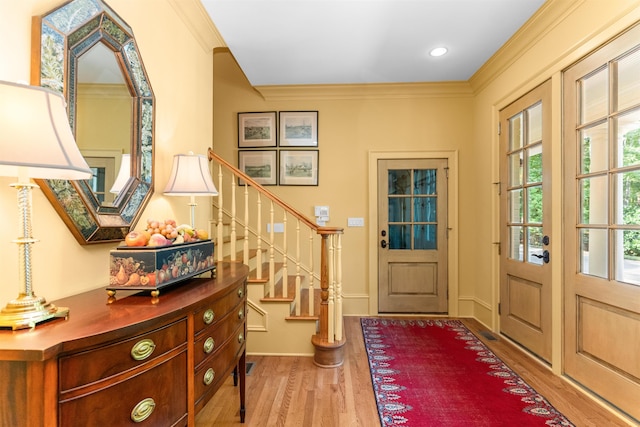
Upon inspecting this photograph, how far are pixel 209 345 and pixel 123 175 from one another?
3.31 ft

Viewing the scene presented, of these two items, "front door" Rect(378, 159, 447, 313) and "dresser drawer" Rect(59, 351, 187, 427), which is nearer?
"dresser drawer" Rect(59, 351, 187, 427)

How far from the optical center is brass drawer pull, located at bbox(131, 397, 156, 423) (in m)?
0.93

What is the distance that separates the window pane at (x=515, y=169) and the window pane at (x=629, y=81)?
3.31ft

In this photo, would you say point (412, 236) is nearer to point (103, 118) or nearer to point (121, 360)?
point (103, 118)

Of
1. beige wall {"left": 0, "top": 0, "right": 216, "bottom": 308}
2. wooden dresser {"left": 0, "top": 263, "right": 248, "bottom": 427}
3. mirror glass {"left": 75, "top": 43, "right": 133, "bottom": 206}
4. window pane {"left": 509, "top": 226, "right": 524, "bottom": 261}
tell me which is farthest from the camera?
window pane {"left": 509, "top": 226, "right": 524, "bottom": 261}

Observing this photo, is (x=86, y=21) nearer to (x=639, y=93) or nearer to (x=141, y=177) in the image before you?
(x=141, y=177)

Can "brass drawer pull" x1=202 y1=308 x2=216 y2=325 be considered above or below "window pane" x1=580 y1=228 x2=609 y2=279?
below

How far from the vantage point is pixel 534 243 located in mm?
2639

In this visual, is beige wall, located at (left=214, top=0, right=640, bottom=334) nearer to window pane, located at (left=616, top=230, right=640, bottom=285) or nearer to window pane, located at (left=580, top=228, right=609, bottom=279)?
window pane, located at (left=580, top=228, right=609, bottom=279)

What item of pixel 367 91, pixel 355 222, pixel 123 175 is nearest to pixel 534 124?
pixel 367 91

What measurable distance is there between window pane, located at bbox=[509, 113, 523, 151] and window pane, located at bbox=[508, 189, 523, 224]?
Result: 43 cm

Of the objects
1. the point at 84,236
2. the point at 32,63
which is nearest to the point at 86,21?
the point at 32,63

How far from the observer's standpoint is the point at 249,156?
12.8ft

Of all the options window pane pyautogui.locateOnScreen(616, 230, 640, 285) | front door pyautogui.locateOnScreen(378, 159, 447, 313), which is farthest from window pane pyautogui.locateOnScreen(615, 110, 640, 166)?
front door pyautogui.locateOnScreen(378, 159, 447, 313)
